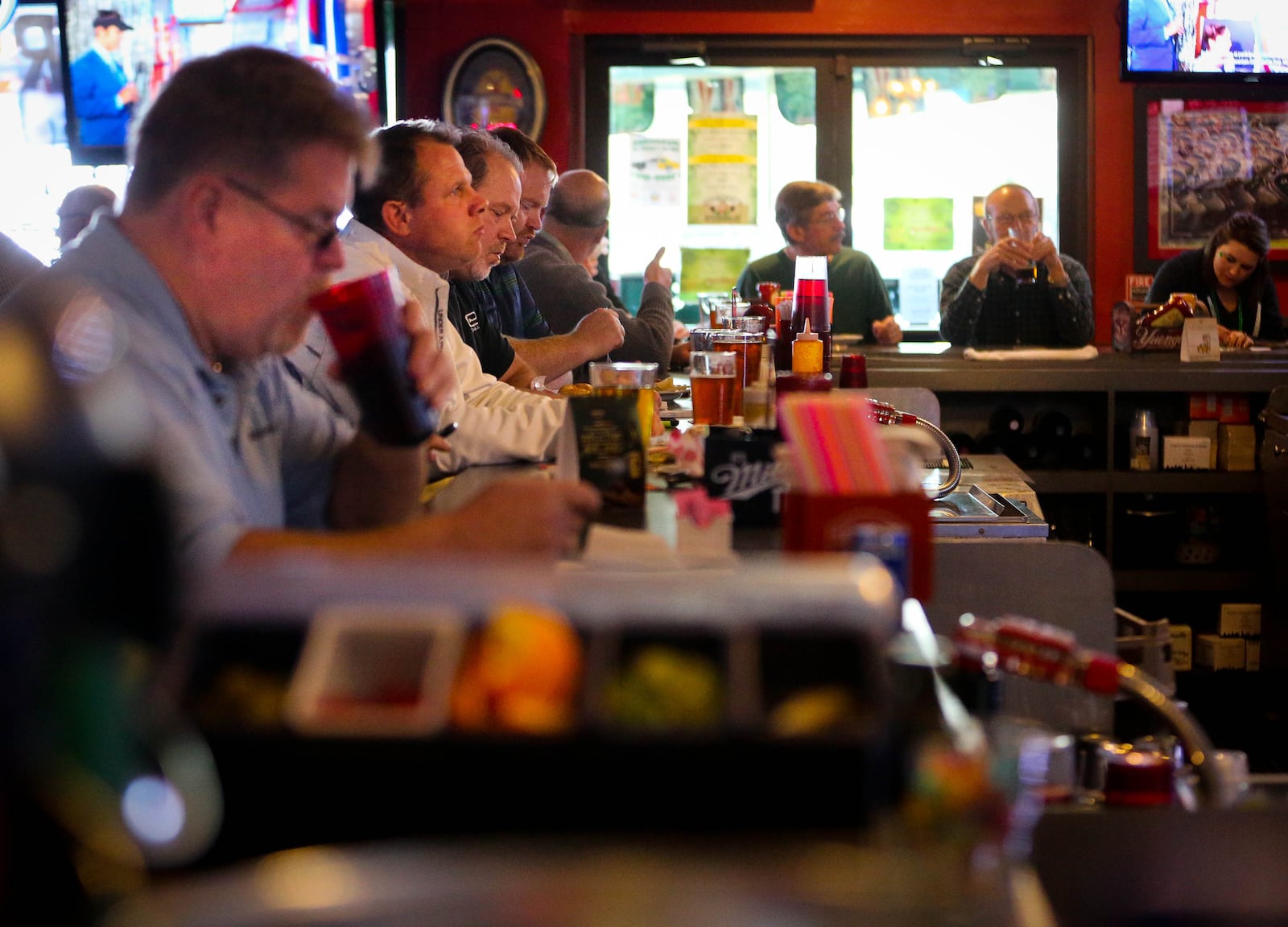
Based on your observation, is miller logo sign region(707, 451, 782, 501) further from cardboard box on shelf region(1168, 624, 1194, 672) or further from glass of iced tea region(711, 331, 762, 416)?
cardboard box on shelf region(1168, 624, 1194, 672)

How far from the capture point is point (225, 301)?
60.0 inches

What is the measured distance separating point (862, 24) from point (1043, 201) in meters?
1.29

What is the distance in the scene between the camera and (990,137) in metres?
7.02

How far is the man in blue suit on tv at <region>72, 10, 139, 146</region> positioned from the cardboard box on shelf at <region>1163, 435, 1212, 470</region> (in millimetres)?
4127

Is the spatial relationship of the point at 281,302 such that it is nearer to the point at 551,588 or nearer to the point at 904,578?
the point at 904,578

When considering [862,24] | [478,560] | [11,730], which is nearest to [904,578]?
[478,560]

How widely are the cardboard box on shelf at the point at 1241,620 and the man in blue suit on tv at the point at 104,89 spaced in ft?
14.8

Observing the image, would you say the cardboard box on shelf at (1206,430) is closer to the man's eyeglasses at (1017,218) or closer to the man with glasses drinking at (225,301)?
the man's eyeglasses at (1017,218)

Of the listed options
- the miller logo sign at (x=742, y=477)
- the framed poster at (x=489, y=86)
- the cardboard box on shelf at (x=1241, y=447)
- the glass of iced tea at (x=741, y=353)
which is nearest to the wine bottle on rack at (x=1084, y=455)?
the cardboard box on shelf at (x=1241, y=447)

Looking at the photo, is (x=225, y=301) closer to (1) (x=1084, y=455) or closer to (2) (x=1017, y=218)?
(1) (x=1084, y=455)

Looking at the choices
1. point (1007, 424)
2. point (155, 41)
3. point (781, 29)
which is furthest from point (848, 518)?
point (781, 29)

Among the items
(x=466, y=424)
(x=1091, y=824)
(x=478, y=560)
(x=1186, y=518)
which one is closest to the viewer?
(x=478, y=560)

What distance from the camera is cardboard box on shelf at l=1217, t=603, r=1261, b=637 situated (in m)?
4.70

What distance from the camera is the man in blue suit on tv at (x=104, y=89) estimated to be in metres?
5.33
